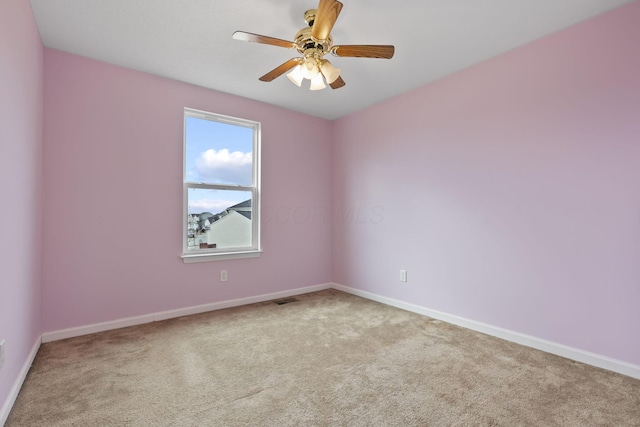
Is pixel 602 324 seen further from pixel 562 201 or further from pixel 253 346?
pixel 253 346

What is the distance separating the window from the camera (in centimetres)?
338

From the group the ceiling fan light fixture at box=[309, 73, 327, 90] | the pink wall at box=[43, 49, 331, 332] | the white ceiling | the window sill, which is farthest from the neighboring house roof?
the ceiling fan light fixture at box=[309, 73, 327, 90]

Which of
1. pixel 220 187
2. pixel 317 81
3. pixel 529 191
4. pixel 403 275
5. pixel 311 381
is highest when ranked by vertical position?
pixel 317 81

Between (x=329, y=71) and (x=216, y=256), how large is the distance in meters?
2.28

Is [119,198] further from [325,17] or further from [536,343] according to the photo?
[536,343]

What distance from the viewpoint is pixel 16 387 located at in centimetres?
178

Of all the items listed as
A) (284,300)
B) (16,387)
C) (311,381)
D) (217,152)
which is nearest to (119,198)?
(217,152)

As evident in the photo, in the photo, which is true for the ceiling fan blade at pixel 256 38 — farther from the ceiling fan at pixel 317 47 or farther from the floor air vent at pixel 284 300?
the floor air vent at pixel 284 300

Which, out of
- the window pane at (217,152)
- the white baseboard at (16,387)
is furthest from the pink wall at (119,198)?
the white baseboard at (16,387)

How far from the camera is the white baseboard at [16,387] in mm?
1556

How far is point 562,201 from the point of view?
233 cm

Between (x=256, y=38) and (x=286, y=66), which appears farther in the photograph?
(x=286, y=66)

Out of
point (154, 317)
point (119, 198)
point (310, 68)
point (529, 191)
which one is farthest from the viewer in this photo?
point (154, 317)

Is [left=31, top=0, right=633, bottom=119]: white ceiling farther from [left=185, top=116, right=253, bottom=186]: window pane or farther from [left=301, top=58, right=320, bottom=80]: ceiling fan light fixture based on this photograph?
[left=185, top=116, right=253, bottom=186]: window pane
